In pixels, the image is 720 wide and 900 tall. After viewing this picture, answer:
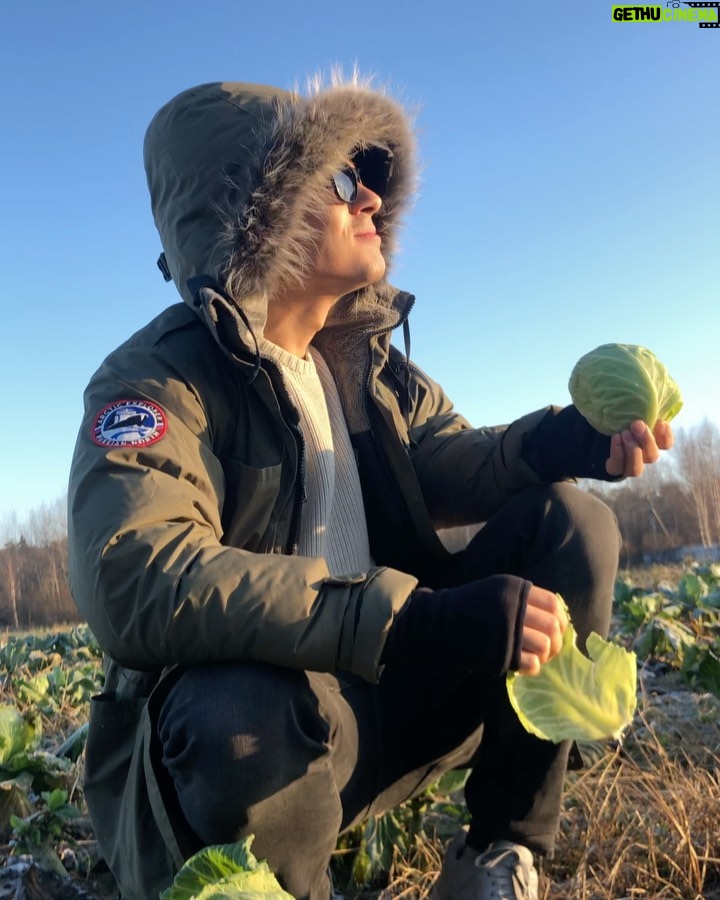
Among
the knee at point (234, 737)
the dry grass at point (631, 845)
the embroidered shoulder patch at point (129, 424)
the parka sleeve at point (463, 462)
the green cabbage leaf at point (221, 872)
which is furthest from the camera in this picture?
the parka sleeve at point (463, 462)

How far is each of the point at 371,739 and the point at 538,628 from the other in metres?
0.64

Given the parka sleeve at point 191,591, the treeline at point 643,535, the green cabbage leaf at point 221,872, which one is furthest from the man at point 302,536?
the treeline at point 643,535

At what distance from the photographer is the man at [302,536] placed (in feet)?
4.78

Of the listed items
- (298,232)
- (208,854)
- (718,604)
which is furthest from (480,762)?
(718,604)

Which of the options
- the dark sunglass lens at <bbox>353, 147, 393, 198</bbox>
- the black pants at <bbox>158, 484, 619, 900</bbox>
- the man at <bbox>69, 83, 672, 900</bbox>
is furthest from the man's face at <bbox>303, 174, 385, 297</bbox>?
the black pants at <bbox>158, 484, 619, 900</bbox>

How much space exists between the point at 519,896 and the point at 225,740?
880 millimetres

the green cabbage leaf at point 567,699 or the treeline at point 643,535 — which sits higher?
the green cabbage leaf at point 567,699

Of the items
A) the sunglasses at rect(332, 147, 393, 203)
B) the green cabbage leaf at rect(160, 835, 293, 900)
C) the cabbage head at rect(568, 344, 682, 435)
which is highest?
the sunglasses at rect(332, 147, 393, 203)

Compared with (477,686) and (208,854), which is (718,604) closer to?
(477,686)

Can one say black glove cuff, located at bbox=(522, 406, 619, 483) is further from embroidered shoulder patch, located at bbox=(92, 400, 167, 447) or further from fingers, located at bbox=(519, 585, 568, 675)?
embroidered shoulder patch, located at bbox=(92, 400, 167, 447)

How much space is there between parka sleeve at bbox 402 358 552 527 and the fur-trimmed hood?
2.21 ft

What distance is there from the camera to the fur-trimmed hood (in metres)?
2.20

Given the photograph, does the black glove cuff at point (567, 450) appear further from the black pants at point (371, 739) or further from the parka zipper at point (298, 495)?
the parka zipper at point (298, 495)

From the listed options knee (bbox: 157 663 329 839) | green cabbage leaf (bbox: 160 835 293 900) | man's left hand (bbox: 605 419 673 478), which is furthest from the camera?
man's left hand (bbox: 605 419 673 478)
